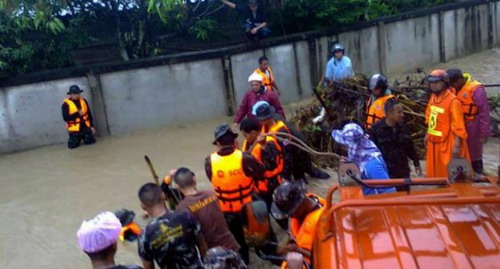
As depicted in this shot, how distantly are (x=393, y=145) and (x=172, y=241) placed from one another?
9.52 feet

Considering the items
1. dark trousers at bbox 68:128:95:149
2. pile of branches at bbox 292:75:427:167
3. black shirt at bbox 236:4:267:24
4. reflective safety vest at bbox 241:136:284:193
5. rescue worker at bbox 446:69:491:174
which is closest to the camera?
reflective safety vest at bbox 241:136:284:193

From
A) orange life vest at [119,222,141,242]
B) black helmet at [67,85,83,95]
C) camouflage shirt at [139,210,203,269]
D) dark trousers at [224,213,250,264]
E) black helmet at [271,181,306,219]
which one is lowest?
dark trousers at [224,213,250,264]

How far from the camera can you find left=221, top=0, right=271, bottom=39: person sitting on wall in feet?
44.7

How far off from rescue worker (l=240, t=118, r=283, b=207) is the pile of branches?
8.92 ft

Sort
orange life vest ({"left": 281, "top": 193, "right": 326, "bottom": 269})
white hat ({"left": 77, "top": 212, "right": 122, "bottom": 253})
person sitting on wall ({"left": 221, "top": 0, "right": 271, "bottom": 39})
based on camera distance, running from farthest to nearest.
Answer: person sitting on wall ({"left": 221, "top": 0, "right": 271, "bottom": 39}) < orange life vest ({"left": 281, "top": 193, "right": 326, "bottom": 269}) < white hat ({"left": 77, "top": 212, "right": 122, "bottom": 253})

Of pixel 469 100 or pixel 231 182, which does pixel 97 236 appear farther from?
pixel 469 100

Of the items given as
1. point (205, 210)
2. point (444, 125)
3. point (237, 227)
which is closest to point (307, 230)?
point (205, 210)

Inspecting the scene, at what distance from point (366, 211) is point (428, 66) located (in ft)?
50.6

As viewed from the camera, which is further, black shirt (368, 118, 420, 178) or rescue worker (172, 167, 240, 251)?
black shirt (368, 118, 420, 178)

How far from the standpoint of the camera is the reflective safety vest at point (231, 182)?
540 centimetres

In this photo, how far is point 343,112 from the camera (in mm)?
9492

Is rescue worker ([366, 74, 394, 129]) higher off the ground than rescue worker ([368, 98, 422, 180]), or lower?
higher

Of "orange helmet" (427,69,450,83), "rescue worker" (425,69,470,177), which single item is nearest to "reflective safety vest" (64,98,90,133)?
"rescue worker" (425,69,470,177)

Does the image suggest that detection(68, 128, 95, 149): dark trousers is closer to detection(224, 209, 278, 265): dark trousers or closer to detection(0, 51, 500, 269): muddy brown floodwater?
detection(0, 51, 500, 269): muddy brown floodwater
